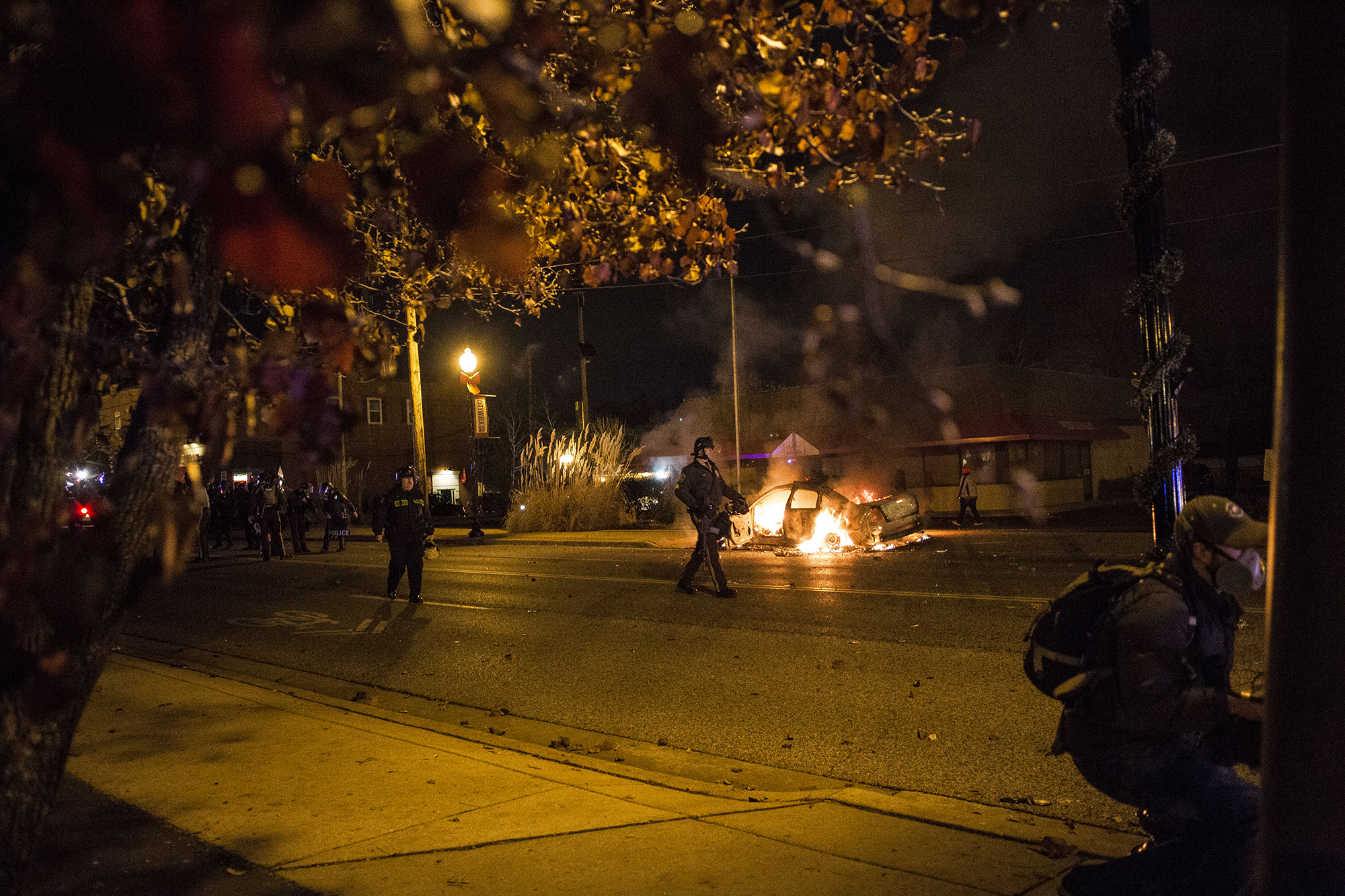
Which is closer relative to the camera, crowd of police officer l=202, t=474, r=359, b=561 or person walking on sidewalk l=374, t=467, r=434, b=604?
person walking on sidewalk l=374, t=467, r=434, b=604

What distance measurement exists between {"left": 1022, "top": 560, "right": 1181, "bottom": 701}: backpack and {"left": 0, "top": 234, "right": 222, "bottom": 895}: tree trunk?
8.46 ft

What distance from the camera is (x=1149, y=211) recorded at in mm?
5172

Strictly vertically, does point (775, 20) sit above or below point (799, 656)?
above

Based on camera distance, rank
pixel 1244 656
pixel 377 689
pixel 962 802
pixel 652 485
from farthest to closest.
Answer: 1. pixel 652 485
2. pixel 377 689
3. pixel 1244 656
4. pixel 962 802

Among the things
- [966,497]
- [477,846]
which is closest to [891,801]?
[477,846]

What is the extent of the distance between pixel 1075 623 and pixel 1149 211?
275 centimetres

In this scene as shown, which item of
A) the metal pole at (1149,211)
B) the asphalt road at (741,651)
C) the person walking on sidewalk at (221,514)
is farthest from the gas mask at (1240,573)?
the person walking on sidewalk at (221,514)

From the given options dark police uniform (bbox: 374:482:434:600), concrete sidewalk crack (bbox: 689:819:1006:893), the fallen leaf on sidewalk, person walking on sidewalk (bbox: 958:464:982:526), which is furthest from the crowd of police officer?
the fallen leaf on sidewalk

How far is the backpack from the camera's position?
10.7 ft

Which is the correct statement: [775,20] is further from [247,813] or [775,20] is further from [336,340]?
[247,813]

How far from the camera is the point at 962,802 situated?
5.37 m

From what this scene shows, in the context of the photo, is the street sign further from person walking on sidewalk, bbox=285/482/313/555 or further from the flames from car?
the flames from car

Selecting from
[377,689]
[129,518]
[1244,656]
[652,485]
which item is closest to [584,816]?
[129,518]

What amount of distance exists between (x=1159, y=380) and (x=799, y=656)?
15.2 ft
